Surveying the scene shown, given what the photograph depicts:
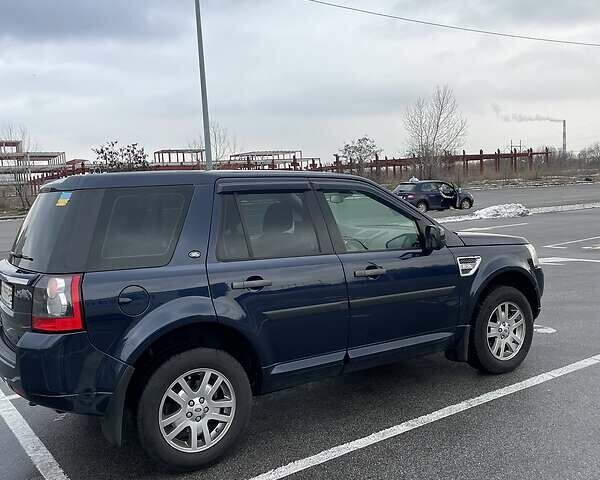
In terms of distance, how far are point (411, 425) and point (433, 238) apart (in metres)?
1.36

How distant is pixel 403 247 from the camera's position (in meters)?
4.14

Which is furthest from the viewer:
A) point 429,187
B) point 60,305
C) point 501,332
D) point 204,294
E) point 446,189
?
point 446,189

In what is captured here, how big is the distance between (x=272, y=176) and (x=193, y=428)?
66.8 inches

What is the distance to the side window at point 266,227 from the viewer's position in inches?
137

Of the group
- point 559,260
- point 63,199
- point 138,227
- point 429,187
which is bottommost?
point 559,260

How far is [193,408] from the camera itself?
3273 millimetres

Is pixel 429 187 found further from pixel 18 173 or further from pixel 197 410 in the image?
pixel 18 173

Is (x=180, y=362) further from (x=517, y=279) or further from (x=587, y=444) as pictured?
(x=517, y=279)

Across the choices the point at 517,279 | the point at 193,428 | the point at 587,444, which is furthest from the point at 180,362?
the point at 517,279

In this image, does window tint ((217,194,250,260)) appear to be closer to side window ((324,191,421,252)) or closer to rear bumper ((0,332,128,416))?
side window ((324,191,421,252))

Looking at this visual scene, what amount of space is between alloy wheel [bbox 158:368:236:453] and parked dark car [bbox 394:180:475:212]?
23.2 metres

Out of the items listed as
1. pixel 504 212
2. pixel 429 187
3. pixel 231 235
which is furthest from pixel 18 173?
pixel 231 235

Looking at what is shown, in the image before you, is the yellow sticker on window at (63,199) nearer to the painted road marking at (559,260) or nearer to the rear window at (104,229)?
the rear window at (104,229)

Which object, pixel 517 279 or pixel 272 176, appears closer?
pixel 272 176
